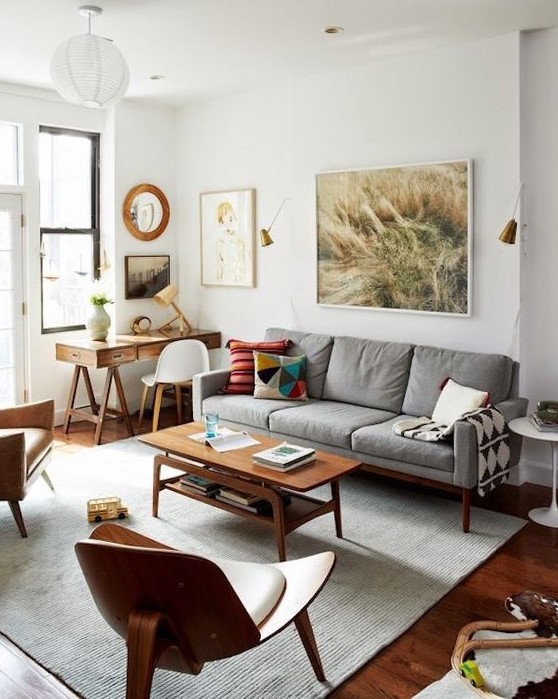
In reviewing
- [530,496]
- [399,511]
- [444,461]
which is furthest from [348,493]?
[530,496]

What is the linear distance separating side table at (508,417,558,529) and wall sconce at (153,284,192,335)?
3097 mm

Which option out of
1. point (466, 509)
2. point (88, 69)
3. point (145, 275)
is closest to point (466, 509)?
point (466, 509)

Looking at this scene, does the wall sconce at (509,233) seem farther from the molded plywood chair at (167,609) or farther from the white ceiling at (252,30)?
the molded plywood chair at (167,609)

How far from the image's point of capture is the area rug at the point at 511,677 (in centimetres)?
238

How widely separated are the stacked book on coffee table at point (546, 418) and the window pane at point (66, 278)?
3626 millimetres

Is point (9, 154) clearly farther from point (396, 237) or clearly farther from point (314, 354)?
point (396, 237)

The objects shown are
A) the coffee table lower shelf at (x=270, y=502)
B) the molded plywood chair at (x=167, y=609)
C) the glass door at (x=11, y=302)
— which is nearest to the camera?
the molded plywood chair at (x=167, y=609)

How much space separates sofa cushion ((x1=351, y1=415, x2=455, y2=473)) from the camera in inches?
151

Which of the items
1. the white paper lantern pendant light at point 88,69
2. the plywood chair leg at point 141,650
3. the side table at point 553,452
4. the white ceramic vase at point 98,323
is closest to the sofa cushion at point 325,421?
the side table at point 553,452

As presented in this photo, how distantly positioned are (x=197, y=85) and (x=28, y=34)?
5.26 ft

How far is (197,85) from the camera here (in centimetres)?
556

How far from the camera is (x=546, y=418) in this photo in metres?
3.92

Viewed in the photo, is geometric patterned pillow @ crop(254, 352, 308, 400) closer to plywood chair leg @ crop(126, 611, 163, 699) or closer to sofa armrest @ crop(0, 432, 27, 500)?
sofa armrest @ crop(0, 432, 27, 500)

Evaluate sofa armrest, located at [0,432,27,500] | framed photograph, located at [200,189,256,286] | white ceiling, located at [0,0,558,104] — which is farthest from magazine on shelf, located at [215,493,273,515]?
framed photograph, located at [200,189,256,286]
